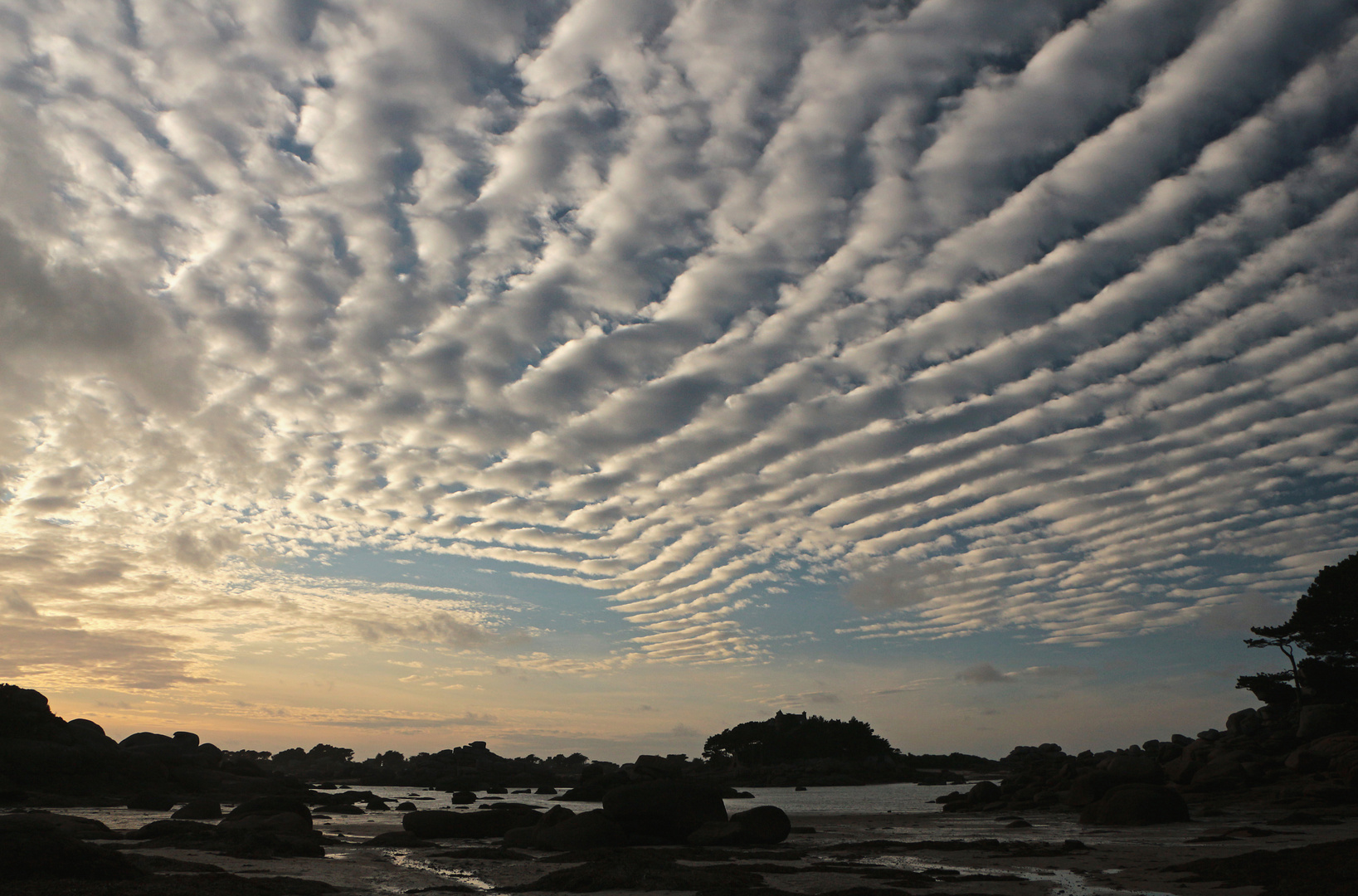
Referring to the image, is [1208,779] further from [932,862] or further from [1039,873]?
[1039,873]

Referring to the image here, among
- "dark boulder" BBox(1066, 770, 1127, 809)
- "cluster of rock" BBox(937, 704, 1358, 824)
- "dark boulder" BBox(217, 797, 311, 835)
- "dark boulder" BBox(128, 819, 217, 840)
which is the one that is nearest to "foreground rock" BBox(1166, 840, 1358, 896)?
"cluster of rock" BBox(937, 704, 1358, 824)

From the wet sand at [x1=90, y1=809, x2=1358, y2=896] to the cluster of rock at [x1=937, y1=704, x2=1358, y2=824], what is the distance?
2283 mm

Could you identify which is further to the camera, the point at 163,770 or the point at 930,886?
the point at 163,770

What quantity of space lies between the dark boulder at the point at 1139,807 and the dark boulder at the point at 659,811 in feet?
64.7

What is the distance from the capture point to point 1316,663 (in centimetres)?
5784

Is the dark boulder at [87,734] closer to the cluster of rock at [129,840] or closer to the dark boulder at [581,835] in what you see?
the cluster of rock at [129,840]

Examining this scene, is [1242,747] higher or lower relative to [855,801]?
higher

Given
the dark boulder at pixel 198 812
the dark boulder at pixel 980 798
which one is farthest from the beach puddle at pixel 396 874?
the dark boulder at pixel 980 798

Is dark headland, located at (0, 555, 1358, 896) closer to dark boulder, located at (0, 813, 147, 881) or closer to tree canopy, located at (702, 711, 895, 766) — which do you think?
dark boulder, located at (0, 813, 147, 881)

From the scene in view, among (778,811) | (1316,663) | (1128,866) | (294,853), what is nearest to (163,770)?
(294,853)

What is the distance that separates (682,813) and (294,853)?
16.1m

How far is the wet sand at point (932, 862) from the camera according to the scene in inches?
762

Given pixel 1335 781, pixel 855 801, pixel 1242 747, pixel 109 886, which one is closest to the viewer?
pixel 109 886

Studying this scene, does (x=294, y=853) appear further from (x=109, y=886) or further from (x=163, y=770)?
(x=163, y=770)
